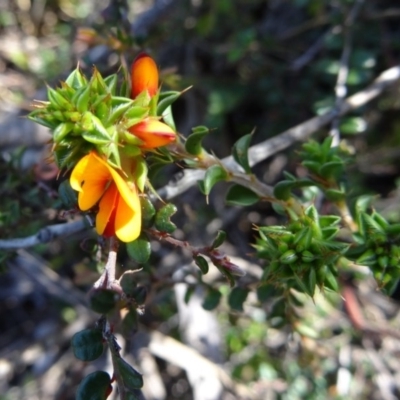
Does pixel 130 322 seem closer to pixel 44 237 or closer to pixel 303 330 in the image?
pixel 44 237

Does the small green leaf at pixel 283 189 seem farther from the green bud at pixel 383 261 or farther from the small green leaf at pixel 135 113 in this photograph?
the small green leaf at pixel 135 113

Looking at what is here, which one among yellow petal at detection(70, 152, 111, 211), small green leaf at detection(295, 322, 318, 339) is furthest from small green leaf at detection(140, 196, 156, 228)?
small green leaf at detection(295, 322, 318, 339)

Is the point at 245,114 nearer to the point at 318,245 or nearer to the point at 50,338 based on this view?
the point at 50,338

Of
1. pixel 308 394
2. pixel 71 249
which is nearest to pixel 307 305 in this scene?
pixel 308 394

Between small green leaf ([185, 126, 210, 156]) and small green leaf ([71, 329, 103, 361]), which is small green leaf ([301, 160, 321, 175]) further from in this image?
small green leaf ([71, 329, 103, 361])

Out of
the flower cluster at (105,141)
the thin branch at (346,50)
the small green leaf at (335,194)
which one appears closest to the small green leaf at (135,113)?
the flower cluster at (105,141)

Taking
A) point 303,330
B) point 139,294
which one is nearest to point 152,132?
point 139,294
